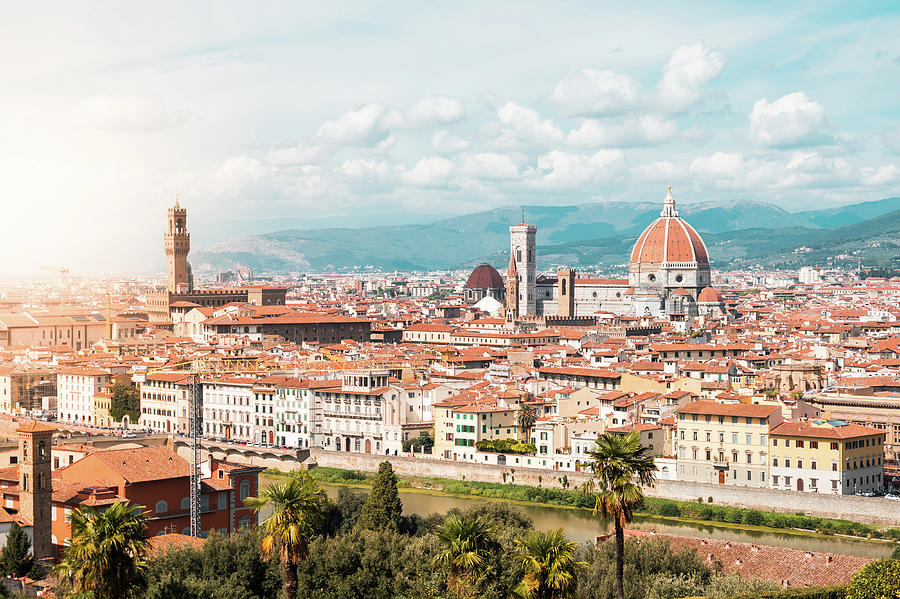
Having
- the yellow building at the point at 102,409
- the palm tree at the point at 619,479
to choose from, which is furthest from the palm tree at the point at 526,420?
the palm tree at the point at 619,479

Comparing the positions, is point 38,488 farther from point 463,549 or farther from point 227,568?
point 463,549

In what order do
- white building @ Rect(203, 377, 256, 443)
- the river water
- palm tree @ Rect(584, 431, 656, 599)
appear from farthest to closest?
white building @ Rect(203, 377, 256, 443)
the river water
palm tree @ Rect(584, 431, 656, 599)

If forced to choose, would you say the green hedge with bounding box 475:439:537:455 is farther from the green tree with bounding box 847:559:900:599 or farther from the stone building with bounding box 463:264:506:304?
the stone building with bounding box 463:264:506:304

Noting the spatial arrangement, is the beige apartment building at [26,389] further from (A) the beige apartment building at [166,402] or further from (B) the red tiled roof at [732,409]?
(B) the red tiled roof at [732,409]

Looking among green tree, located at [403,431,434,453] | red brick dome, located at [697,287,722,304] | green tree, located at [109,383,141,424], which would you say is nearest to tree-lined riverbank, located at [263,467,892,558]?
green tree, located at [403,431,434,453]

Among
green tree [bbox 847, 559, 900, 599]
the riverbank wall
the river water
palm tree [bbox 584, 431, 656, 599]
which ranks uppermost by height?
palm tree [bbox 584, 431, 656, 599]

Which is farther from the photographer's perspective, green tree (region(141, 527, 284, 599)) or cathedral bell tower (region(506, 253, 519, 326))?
cathedral bell tower (region(506, 253, 519, 326))
